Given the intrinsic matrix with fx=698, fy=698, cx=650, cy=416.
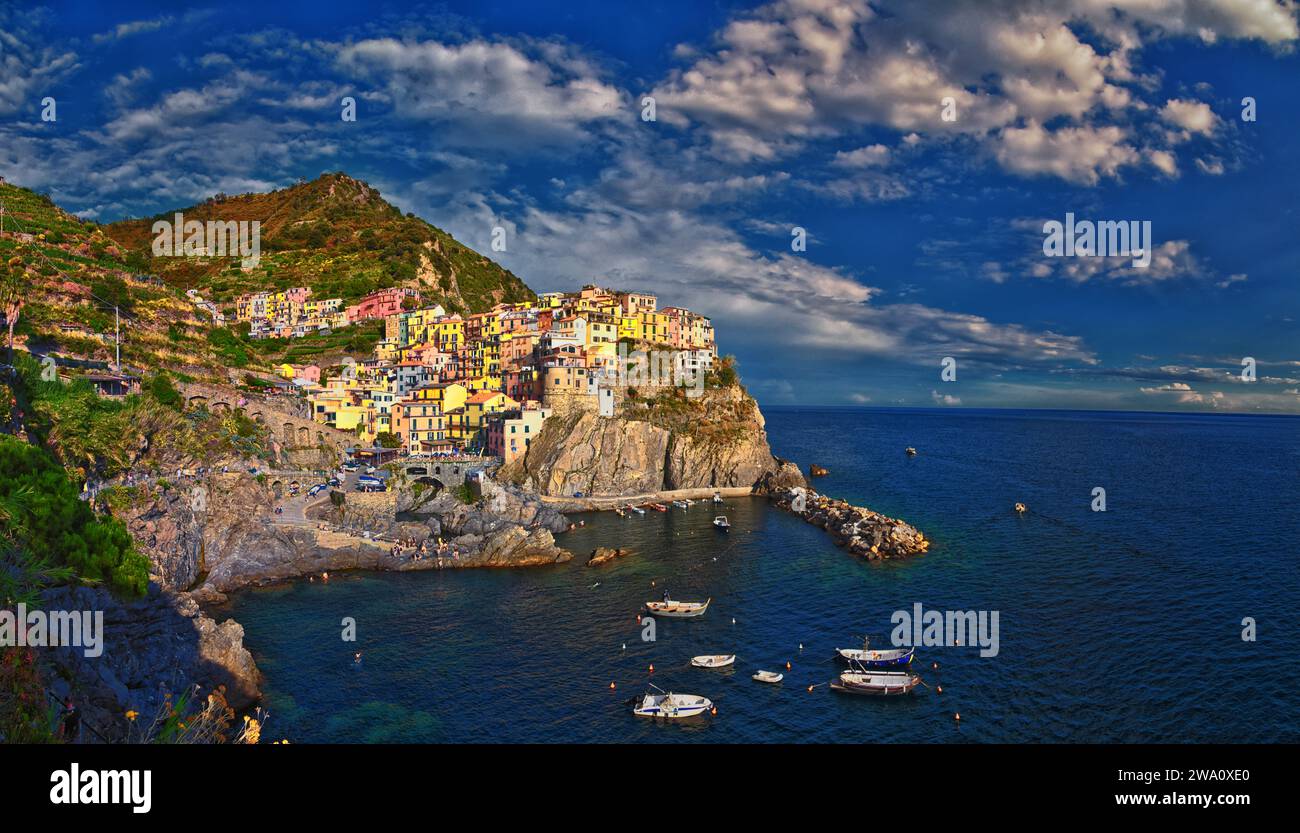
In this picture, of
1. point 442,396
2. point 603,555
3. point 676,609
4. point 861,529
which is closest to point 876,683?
point 676,609

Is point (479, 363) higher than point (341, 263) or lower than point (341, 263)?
lower

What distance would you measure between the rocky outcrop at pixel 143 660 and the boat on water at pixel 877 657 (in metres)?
32.6

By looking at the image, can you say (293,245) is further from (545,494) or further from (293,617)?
(293,617)

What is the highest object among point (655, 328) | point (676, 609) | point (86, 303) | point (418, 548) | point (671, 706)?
point (655, 328)

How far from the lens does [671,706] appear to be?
35.8 meters

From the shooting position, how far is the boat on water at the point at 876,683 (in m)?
37.4

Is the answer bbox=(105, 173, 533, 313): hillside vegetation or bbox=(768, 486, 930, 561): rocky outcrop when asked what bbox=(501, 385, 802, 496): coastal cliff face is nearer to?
bbox=(768, 486, 930, 561): rocky outcrop

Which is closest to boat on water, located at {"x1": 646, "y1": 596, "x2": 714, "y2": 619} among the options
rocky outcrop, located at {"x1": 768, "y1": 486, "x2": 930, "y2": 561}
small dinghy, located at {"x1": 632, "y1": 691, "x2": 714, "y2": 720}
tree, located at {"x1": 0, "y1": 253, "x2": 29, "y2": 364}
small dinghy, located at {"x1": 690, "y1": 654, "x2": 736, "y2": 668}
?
small dinghy, located at {"x1": 690, "y1": 654, "x2": 736, "y2": 668}

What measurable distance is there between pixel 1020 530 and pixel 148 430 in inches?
3341

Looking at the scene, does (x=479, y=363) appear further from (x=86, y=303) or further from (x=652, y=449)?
(x=86, y=303)

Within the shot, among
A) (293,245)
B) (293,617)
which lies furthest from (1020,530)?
(293,245)

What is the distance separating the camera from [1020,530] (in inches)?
2911

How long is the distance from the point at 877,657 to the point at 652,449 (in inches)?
2247

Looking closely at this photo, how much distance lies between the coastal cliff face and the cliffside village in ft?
13.9
